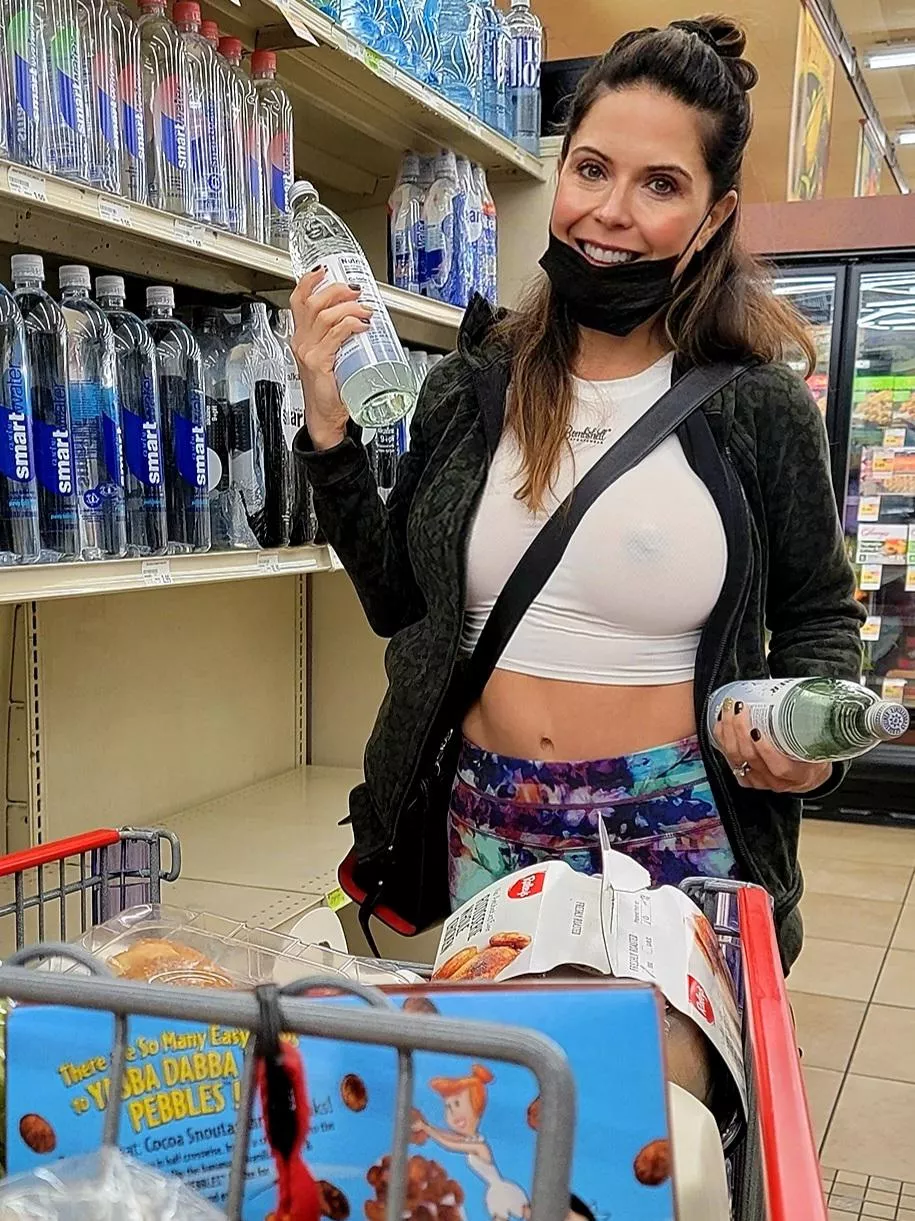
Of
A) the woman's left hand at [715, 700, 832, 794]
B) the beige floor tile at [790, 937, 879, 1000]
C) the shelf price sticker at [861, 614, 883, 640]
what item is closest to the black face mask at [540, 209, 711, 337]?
the woman's left hand at [715, 700, 832, 794]

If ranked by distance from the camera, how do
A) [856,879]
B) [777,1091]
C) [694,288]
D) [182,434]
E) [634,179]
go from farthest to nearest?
[856,879]
[182,434]
[694,288]
[634,179]
[777,1091]

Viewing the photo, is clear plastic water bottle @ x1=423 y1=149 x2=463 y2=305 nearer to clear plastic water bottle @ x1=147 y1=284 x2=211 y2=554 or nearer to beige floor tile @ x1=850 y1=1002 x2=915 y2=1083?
clear plastic water bottle @ x1=147 y1=284 x2=211 y2=554

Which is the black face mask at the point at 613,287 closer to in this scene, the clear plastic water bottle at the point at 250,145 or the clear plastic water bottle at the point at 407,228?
the clear plastic water bottle at the point at 250,145

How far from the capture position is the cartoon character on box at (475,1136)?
47cm

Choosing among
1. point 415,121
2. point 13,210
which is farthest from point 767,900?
point 415,121

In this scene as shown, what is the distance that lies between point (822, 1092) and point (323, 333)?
2.18 meters

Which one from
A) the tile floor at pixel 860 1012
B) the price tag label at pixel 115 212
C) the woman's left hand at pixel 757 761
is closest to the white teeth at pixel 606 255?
the woman's left hand at pixel 757 761

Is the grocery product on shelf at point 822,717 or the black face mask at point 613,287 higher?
the black face mask at point 613,287

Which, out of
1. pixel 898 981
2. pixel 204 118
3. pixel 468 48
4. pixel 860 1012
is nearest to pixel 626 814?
pixel 204 118

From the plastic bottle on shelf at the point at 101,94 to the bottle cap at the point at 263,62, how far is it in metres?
0.35

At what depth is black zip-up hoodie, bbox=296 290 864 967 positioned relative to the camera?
1.26 m

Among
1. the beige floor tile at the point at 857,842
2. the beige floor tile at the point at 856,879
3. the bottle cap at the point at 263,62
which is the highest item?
the bottle cap at the point at 263,62

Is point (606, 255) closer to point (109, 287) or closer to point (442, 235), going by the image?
point (109, 287)

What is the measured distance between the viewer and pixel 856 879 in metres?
4.10
